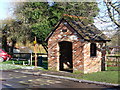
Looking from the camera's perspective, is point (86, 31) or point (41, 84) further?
point (86, 31)

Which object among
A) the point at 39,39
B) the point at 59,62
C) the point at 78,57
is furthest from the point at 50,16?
the point at 78,57

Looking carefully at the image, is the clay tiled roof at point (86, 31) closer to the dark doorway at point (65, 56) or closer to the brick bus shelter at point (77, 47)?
the brick bus shelter at point (77, 47)

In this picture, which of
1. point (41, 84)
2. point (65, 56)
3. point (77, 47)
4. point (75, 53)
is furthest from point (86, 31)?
Answer: point (41, 84)

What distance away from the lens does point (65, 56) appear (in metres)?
16.2

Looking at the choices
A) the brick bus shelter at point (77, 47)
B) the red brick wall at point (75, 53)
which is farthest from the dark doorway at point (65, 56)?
the red brick wall at point (75, 53)

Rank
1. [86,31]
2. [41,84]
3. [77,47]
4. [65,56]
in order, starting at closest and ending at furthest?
[41,84] → [77,47] → [86,31] → [65,56]

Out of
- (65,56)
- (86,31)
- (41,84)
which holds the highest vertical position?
(86,31)

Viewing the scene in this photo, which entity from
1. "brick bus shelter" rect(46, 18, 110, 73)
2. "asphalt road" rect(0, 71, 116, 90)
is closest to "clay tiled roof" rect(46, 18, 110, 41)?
"brick bus shelter" rect(46, 18, 110, 73)

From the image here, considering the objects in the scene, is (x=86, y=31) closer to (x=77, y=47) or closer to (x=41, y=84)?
(x=77, y=47)

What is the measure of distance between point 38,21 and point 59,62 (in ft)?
21.7

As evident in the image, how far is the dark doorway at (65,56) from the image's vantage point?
15.8 metres

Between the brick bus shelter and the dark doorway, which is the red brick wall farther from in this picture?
the dark doorway

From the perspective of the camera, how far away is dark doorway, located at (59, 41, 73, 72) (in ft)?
51.9

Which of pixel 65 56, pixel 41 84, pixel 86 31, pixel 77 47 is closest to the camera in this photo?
pixel 41 84
